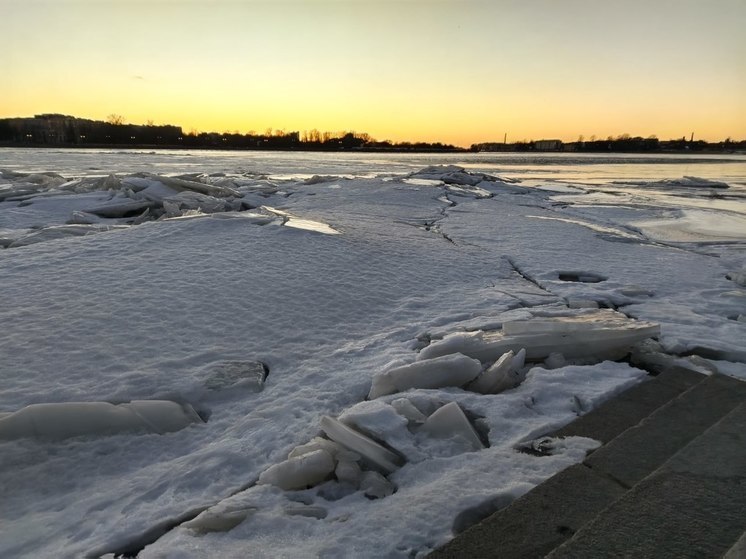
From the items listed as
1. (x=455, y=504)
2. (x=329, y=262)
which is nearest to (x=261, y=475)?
(x=455, y=504)

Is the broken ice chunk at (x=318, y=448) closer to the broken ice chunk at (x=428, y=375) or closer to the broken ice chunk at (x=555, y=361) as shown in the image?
A: the broken ice chunk at (x=428, y=375)

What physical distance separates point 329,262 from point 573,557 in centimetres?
269

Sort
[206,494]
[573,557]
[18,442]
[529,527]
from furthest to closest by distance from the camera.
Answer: [18,442]
[206,494]
[529,527]
[573,557]

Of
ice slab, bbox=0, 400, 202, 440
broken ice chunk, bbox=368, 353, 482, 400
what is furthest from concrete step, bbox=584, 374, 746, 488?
ice slab, bbox=0, 400, 202, 440

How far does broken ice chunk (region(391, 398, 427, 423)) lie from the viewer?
1.58 meters

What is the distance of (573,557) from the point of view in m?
0.90

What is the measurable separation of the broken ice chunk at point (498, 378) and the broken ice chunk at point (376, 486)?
0.68 metres

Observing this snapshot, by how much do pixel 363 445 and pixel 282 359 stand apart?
84cm

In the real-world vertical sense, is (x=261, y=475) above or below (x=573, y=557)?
below

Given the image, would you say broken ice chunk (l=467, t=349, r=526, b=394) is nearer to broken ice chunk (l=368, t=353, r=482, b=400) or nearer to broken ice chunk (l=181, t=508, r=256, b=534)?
broken ice chunk (l=368, t=353, r=482, b=400)

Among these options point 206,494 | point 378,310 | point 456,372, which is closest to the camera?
point 206,494

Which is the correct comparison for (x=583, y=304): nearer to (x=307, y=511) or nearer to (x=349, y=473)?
(x=349, y=473)

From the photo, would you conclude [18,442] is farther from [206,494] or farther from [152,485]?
[206,494]

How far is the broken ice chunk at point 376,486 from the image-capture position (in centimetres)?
126
